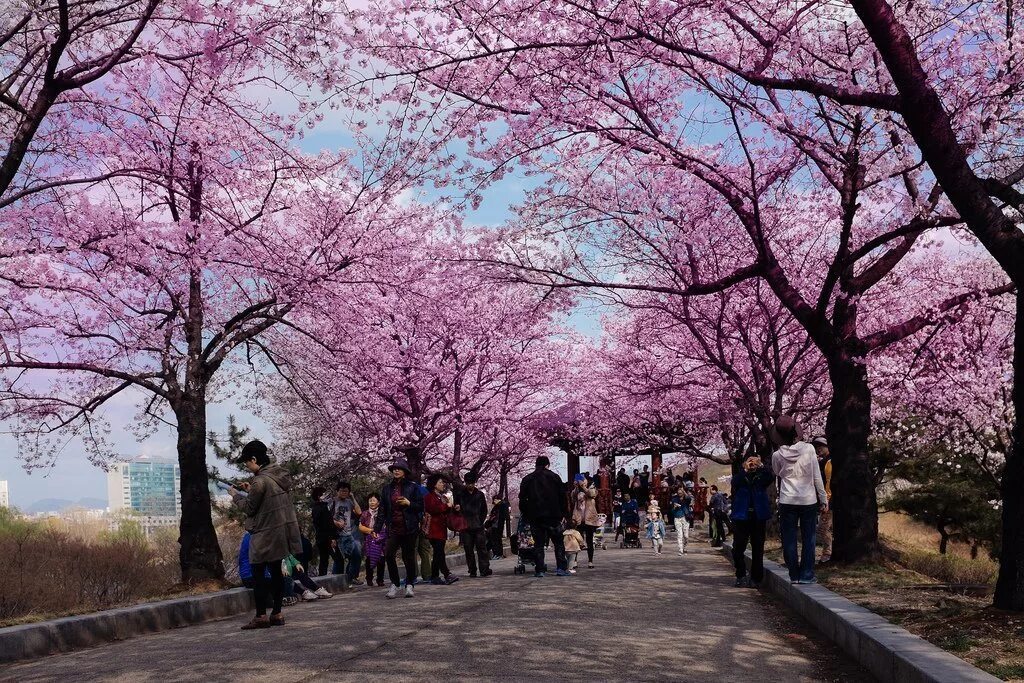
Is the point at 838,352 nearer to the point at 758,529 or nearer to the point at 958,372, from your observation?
the point at 758,529

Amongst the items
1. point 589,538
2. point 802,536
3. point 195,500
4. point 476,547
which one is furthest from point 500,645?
point 589,538

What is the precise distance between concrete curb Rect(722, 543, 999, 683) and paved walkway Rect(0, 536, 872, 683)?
171mm

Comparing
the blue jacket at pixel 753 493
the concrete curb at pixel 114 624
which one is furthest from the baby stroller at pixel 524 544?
the concrete curb at pixel 114 624

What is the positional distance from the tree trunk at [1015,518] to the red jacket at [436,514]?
920 centimetres

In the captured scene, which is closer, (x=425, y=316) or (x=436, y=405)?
(x=425, y=316)

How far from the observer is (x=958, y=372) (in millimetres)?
25594

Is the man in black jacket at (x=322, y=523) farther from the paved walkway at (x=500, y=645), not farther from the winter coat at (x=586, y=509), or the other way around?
the winter coat at (x=586, y=509)

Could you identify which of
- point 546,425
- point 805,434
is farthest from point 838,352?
point 546,425

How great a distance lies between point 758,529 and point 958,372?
13318 millimetres

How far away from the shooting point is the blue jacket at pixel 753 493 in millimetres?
14375

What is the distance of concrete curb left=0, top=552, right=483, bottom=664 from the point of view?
32.5 feet

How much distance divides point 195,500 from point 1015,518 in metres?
13.1

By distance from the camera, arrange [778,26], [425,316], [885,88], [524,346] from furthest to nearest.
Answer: [524,346] < [425,316] < [885,88] < [778,26]

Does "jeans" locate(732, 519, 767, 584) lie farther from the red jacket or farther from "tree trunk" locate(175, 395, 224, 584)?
"tree trunk" locate(175, 395, 224, 584)
